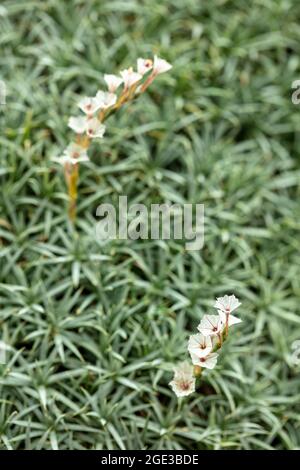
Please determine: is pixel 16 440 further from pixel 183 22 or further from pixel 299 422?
pixel 183 22

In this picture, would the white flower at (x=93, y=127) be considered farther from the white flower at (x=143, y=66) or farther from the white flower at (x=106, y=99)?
the white flower at (x=143, y=66)

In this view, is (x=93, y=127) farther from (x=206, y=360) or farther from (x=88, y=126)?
(x=206, y=360)

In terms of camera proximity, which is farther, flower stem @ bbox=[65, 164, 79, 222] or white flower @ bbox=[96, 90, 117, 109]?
flower stem @ bbox=[65, 164, 79, 222]

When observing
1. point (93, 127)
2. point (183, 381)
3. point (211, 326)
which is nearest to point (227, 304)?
point (211, 326)

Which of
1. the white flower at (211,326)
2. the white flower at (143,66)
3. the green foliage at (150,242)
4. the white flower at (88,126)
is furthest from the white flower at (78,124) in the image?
the white flower at (211,326)

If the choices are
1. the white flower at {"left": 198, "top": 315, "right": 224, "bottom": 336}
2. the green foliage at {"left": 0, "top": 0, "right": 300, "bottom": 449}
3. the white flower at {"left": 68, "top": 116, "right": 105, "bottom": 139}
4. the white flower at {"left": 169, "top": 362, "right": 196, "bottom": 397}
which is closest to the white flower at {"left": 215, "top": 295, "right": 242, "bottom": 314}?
the white flower at {"left": 198, "top": 315, "right": 224, "bottom": 336}

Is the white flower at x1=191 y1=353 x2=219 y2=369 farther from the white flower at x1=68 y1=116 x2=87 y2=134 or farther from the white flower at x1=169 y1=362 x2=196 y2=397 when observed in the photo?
the white flower at x1=68 y1=116 x2=87 y2=134
